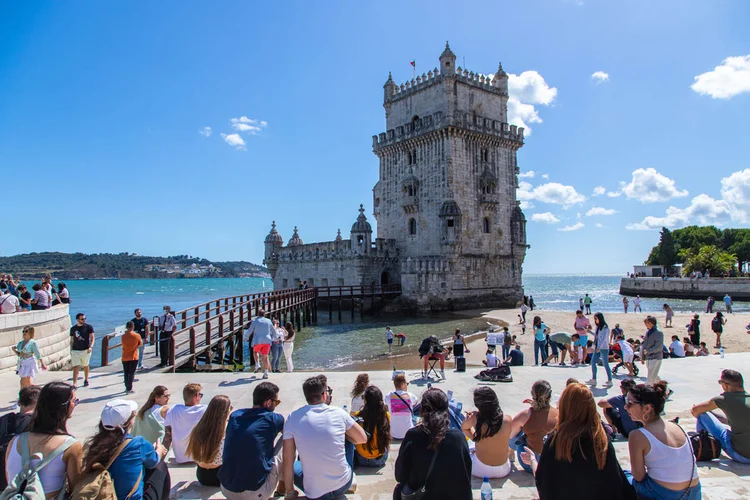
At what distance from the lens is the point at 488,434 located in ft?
16.3

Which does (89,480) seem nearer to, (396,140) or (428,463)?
A: (428,463)

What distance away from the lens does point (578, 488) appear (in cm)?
377

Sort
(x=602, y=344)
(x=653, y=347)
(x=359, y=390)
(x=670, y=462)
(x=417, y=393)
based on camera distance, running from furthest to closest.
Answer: (x=602, y=344)
(x=417, y=393)
(x=653, y=347)
(x=359, y=390)
(x=670, y=462)

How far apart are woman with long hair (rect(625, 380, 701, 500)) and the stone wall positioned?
13884mm

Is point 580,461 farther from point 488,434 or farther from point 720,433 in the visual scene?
point 720,433

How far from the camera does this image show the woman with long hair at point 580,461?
12.4 feet

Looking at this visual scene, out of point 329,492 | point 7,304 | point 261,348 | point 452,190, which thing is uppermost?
point 452,190

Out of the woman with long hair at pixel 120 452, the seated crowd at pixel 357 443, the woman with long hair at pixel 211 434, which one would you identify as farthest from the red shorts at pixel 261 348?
the woman with long hair at pixel 120 452

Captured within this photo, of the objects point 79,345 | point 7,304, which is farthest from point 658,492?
point 7,304

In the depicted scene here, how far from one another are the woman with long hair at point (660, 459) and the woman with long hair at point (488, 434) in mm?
1250

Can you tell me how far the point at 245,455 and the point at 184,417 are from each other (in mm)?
1483

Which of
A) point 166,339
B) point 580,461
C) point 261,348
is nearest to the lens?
point 580,461

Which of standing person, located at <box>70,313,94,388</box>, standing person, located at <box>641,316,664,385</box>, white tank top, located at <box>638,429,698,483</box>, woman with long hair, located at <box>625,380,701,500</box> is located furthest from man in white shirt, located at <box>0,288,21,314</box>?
standing person, located at <box>641,316,664,385</box>

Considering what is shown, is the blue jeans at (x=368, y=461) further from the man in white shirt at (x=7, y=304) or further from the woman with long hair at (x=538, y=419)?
the man in white shirt at (x=7, y=304)
